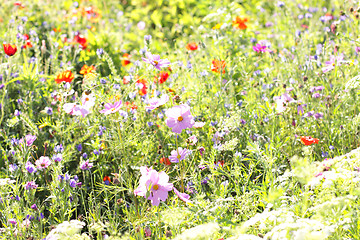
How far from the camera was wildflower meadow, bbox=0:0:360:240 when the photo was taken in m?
1.66

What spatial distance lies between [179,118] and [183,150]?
0.27 metres

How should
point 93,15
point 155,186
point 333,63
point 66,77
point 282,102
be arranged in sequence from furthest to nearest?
point 93,15, point 333,63, point 66,77, point 282,102, point 155,186

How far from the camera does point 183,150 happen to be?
2109mm

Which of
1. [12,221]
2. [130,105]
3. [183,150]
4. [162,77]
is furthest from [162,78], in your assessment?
[12,221]

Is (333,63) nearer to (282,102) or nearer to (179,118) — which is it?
(282,102)

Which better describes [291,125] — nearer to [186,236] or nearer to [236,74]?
[236,74]

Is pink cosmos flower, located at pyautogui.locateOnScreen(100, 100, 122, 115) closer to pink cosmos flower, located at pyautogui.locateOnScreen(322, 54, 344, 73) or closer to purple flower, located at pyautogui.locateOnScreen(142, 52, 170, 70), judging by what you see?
purple flower, located at pyautogui.locateOnScreen(142, 52, 170, 70)

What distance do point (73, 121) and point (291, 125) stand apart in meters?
1.40

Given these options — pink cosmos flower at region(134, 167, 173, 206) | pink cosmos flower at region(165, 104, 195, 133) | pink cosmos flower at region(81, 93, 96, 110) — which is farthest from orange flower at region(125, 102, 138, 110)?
pink cosmos flower at region(134, 167, 173, 206)

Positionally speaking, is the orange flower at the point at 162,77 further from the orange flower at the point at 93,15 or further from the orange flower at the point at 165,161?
the orange flower at the point at 93,15

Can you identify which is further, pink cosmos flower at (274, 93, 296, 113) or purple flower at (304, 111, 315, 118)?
purple flower at (304, 111, 315, 118)

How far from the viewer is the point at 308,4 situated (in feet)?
15.7

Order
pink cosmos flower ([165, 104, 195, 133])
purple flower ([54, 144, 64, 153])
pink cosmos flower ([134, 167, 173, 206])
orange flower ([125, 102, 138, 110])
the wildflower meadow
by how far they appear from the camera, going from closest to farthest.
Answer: the wildflower meadow → pink cosmos flower ([134, 167, 173, 206]) → pink cosmos flower ([165, 104, 195, 133]) → purple flower ([54, 144, 64, 153]) → orange flower ([125, 102, 138, 110])

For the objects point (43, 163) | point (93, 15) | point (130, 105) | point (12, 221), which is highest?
point (93, 15)
